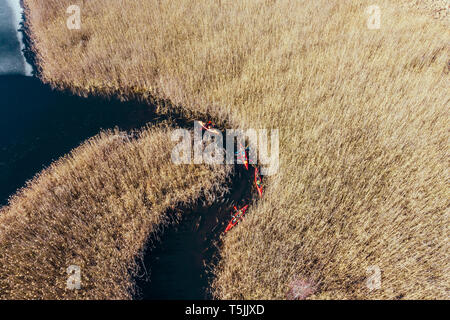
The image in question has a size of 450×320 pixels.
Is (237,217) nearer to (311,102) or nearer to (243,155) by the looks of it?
(243,155)

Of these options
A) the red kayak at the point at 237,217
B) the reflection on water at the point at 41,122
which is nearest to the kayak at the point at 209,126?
the reflection on water at the point at 41,122

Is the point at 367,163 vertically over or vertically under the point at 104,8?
under

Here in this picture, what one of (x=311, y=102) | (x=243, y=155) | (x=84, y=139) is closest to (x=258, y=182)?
(x=243, y=155)

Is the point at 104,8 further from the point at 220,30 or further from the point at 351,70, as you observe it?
the point at 351,70

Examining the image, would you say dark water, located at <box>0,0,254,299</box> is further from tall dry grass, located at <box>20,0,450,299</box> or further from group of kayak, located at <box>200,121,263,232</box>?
tall dry grass, located at <box>20,0,450,299</box>

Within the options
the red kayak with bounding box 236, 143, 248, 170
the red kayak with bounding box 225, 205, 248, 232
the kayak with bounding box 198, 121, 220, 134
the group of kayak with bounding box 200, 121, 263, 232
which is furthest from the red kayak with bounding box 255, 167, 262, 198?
the kayak with bounding box 198, 121, 220, 134

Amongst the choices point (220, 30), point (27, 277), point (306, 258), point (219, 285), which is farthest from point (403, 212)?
point (220, 30)
